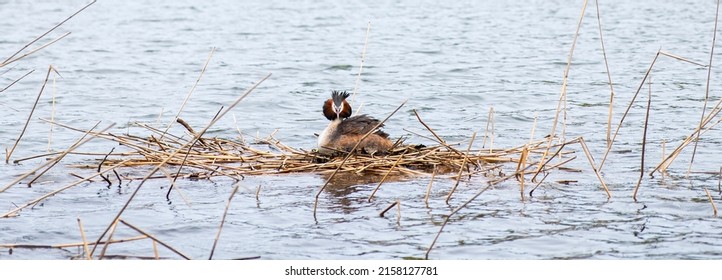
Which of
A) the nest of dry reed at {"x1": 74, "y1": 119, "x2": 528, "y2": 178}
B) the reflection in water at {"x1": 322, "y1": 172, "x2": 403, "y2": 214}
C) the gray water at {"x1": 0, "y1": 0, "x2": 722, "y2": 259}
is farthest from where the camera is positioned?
the nest of dry reed at {"x1": 74, "y1": 119, "x2": 528, "y2": 178}

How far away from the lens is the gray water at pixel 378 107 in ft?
20.2

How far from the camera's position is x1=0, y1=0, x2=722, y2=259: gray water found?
615 centimetres

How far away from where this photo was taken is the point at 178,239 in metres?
6.11

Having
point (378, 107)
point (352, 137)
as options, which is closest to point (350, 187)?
point (352, 137)

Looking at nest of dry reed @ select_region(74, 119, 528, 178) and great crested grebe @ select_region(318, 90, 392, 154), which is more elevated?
great crested grebe @ select_region(318, 90, 392, 154)

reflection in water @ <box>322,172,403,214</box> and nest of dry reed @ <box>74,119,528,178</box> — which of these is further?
nest of dry reed @ <box>74,119,528,178</box>

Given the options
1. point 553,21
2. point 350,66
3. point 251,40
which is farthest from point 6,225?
point 553,21

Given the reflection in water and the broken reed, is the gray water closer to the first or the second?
the reflection in water

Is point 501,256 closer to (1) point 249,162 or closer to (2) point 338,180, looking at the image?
(2) point 338,180

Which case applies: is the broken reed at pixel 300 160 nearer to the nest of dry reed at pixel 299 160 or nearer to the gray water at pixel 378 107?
the nest of dry reed at pixel 299 160

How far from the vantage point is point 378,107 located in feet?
39.2

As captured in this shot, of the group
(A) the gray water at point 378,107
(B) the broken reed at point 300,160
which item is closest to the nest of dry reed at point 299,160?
(B) the broken reed at point 300,160

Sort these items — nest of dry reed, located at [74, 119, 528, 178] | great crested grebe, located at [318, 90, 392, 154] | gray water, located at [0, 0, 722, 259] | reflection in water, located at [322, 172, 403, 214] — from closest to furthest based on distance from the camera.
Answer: gray water, located at [0, 0, 722, 259]
reflection in water, located at [322, 172, 403, 214]
nest of dry reed, located at [74, 119, 528, 178]
great crested grebe, located at [318, 90, 392, 154]

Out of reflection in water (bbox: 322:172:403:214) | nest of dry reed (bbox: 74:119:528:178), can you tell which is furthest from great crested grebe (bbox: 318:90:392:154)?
reflection in water (bbox: 322:172:403:214)
